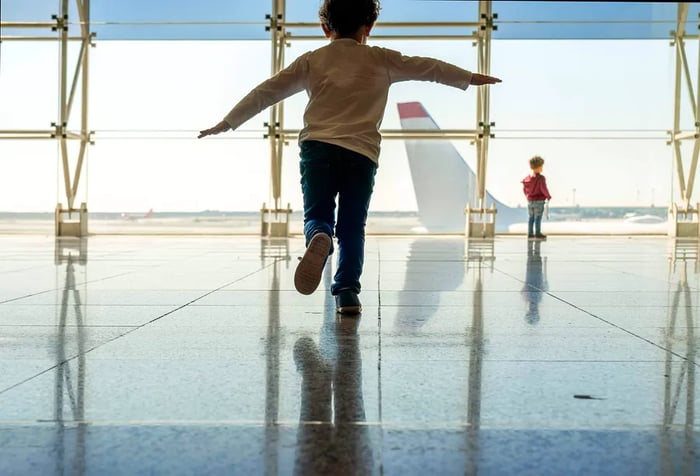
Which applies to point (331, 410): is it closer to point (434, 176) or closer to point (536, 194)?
point (536, 194)

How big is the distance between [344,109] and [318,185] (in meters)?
0.32

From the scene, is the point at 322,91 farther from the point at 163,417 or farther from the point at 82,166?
the point at 82,166

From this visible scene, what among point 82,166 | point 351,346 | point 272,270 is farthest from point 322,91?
point 82,166

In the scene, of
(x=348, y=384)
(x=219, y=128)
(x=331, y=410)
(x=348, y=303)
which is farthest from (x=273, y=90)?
(x=331, y=410)

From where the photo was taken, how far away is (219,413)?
1.32 m

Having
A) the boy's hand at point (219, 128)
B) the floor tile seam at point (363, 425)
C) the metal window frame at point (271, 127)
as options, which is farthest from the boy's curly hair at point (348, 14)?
the metal window frame at point (271, 127)

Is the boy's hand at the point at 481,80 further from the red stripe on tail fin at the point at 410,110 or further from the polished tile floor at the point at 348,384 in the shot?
the red stripe on tail fin at the point at 410,110

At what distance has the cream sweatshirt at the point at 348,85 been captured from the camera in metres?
2.89

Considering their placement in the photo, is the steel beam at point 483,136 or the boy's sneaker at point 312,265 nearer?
the boy's sneaker at point 312,265

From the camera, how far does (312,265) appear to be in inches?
104

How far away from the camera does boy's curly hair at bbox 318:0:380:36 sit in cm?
296

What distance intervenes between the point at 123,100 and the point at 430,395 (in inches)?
528

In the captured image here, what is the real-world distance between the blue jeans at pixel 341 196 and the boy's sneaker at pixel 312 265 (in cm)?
15

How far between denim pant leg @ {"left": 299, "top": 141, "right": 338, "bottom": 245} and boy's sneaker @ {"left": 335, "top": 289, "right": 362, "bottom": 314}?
0.82 ft
